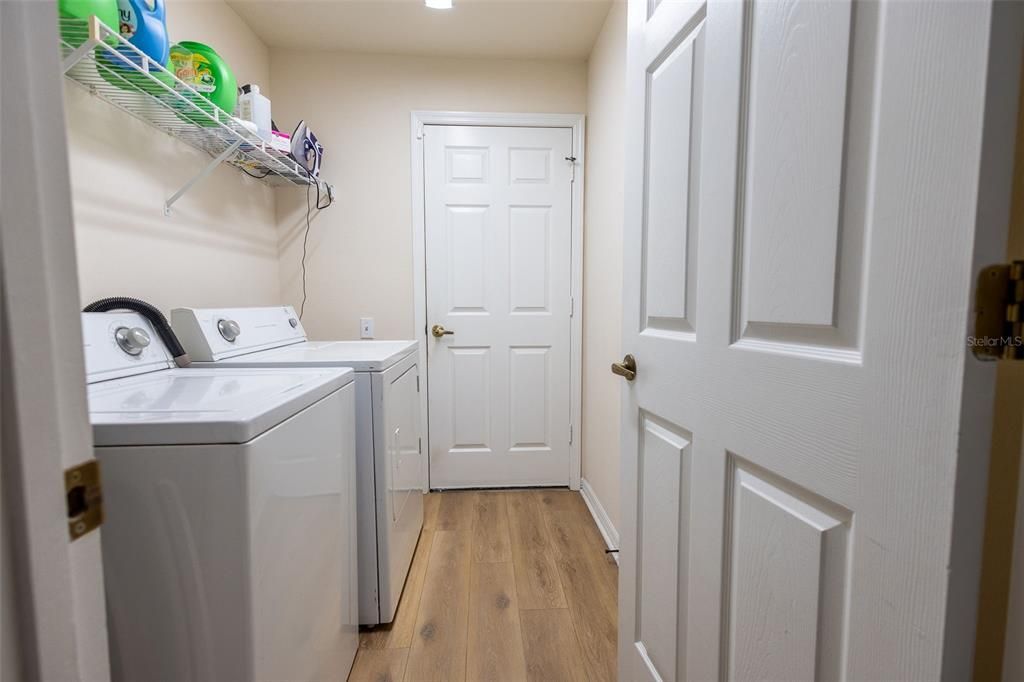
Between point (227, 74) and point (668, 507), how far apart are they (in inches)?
75.8

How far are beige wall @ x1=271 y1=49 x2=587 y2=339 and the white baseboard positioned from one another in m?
1.43

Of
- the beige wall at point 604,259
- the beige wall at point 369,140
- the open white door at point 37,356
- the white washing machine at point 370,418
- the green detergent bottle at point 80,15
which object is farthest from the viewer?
the beige wall at point 369,140

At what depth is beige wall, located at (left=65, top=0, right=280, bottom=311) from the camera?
1.26 meters

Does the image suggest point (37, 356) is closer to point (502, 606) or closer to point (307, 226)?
point (502, 606)

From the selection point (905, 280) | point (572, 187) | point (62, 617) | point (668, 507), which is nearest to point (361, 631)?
point (668, 507)

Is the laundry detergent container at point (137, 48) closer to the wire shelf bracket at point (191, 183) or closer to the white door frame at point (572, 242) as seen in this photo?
the wire shelf bracket at point (191, 183)

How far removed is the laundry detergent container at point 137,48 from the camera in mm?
1096

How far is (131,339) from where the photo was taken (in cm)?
117

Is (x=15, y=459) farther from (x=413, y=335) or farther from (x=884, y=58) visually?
(x=413, y=335)

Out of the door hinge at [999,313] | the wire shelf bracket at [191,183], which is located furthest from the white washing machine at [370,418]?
the door hinge at [999,313]

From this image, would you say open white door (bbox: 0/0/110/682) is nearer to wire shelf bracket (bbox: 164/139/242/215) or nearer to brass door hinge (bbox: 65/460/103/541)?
brass door hinge (bbox: 65/460/103/541)

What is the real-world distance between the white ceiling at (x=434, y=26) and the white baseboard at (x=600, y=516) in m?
2.34

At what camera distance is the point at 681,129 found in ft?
2.81

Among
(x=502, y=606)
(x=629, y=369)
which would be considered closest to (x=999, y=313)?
(x=629, y=369)
